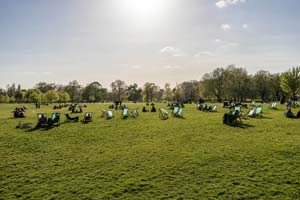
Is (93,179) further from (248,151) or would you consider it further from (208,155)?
(248,151)

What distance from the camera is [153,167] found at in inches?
325

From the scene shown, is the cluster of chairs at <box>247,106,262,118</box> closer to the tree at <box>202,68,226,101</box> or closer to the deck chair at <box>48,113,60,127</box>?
the deck chair at <box>48,113,60,127</box>

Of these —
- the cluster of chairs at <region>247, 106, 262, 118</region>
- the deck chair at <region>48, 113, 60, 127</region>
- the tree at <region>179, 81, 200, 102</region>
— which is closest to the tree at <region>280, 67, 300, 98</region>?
the cluster of chairs at <region>247, 106, 262, 118</region>

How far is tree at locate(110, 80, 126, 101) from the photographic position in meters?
115

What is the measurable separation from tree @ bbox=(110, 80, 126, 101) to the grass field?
336ft

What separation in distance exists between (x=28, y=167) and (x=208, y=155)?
7357mm

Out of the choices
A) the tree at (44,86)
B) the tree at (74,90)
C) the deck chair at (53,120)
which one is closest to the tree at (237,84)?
the deck chair at (53,120)

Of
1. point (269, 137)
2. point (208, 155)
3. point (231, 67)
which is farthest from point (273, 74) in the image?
point (208, 155)

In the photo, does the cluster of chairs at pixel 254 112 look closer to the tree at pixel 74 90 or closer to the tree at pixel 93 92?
the tree at pixel 93 92

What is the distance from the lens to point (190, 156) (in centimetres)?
944

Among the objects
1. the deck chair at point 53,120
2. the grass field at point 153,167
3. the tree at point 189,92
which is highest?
the tree at point 189,92

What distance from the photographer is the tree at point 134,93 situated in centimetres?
11556

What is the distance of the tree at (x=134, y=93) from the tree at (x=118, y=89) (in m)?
2.89

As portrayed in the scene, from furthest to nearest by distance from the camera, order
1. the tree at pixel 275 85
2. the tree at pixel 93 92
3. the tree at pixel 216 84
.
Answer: the tree at pixel 93 92, the tree at pixel 216 84, the tree at pixel 275 85
